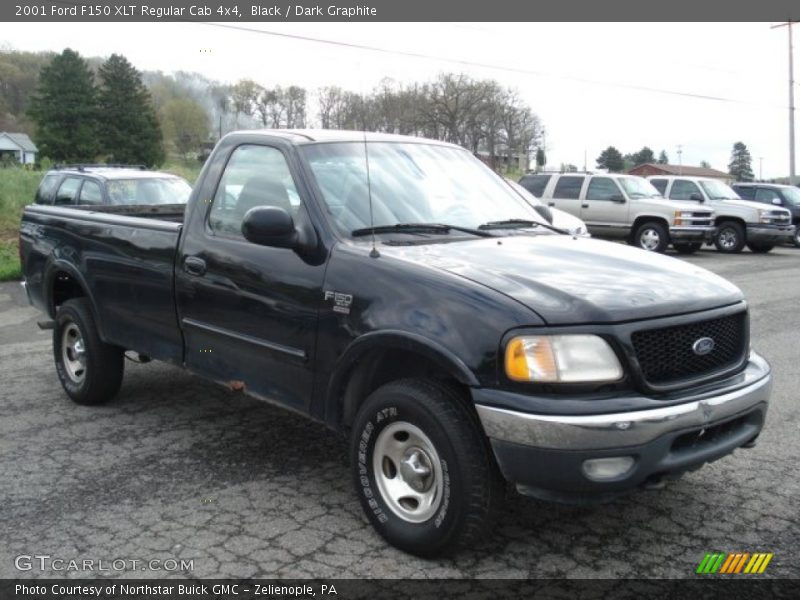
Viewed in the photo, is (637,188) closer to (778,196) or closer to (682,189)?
(682,189)

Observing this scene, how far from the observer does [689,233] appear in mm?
18750

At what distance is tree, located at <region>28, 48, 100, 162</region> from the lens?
6081 centimetres

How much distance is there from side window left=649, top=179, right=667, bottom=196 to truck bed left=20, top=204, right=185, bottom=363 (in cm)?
1769

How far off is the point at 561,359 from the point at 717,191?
20.6 meters

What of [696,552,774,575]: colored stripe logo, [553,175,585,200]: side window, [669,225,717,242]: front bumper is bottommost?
[696,552,774,575]: colored stripe logo

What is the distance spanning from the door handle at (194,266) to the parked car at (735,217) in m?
18.6

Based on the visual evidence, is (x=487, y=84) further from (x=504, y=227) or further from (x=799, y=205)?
(x=504, y=227)

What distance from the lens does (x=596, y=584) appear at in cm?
335

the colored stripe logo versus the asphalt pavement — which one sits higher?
the asphalt pavement

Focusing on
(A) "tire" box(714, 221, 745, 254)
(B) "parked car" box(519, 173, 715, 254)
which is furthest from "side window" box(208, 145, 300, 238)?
(A) "tire" box(714, 221, 745, 254)

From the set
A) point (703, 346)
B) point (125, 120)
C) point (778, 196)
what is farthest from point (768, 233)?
point (125, 120)

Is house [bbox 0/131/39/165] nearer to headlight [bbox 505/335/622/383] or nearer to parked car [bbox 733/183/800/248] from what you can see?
parked car [bbox 733/183/800/248]

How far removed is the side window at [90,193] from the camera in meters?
12.5

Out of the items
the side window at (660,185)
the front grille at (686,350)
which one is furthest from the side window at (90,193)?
the side window at (660,185)
